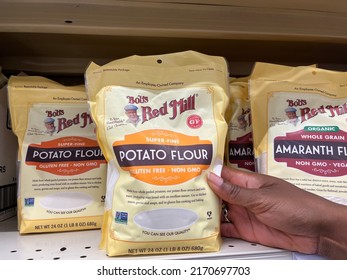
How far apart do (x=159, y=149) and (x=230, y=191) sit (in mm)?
143

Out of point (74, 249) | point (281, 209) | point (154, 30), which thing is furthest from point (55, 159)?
point (281, 209)

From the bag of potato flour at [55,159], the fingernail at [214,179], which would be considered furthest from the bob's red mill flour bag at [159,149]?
the bag of potato flour at [55,159]

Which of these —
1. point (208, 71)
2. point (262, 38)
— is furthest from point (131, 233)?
point (262, 38)

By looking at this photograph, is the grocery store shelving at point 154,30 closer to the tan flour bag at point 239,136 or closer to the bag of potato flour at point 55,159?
the bag of potato flour at point 55,159

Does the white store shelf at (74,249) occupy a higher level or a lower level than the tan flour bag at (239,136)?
lower

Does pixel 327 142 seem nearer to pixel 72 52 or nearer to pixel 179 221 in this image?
pixel 179 221

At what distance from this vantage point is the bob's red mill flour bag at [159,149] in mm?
591

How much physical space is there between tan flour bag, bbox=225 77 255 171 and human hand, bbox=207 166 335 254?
12 cm

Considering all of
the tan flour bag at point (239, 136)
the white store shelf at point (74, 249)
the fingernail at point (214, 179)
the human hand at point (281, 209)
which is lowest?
the white store shelf at point (74, 249)

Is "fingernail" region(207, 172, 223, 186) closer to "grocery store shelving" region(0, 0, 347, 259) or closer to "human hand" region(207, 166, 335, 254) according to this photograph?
"human hand" region(207, 166, 335, 254)

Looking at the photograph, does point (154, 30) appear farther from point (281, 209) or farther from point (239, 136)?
point (281, 209)

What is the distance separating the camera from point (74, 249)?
625mm

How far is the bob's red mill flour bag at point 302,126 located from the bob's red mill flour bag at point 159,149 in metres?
0.11

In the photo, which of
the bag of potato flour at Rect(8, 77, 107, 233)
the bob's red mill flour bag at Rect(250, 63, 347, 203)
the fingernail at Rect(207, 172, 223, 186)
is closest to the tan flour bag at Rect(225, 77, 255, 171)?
the bob's red mill flour bag at Rect(250, 63, 347, 203)
